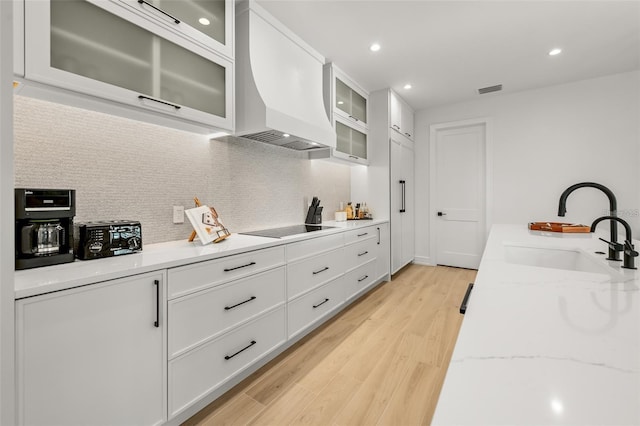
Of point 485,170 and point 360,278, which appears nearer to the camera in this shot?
point 360,278

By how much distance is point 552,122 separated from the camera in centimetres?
385

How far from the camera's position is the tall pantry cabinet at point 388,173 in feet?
12.5

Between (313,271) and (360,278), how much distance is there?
0.94 m

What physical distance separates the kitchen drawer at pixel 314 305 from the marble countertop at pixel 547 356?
5.06ft

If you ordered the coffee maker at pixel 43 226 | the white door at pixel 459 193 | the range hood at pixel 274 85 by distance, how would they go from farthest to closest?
the white door at pixel 459 193 → the range hood at pixel 274 85 → the coffee maker at pixel 43 226

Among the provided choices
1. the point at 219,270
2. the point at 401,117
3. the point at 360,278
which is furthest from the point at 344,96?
the point at 219,270

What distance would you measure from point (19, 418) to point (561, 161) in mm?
5307

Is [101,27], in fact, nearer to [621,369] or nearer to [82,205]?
[82,205]

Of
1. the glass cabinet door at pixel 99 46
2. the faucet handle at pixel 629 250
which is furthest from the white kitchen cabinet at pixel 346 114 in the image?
the faucet handle at pixel 629 250

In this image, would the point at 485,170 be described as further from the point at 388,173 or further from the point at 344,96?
the point at 344,96

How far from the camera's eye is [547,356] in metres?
0.50

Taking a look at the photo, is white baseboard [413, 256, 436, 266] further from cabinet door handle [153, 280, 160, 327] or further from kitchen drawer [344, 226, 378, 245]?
cabinet door handle [153, 280, 160, 327]

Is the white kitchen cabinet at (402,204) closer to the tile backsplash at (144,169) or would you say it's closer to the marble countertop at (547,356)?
the tile backsplash at (144,169)

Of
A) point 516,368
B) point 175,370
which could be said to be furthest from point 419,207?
point 516,368
